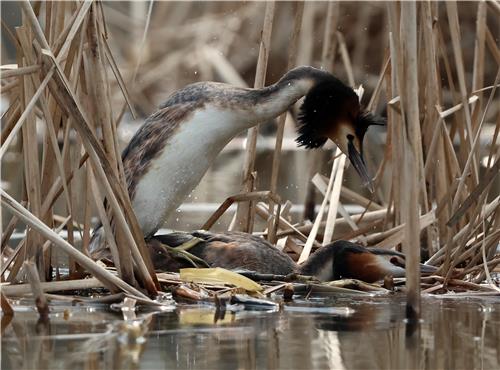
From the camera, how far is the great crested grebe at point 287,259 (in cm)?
583

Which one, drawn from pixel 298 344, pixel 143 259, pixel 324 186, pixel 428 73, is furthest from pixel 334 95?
pixel 298 344

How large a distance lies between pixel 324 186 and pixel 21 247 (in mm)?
2351

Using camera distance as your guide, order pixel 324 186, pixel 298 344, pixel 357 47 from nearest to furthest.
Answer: pixel 298 344 < pixel 324 186 < pixel 357 47

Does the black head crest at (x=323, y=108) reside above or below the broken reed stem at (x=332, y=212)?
above

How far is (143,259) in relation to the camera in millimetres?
5082

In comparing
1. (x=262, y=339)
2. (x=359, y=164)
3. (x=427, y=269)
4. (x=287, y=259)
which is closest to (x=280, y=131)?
(x=359, y=164)

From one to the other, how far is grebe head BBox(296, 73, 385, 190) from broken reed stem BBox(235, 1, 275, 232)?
0.92 feet

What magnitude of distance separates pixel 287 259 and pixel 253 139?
0.84 metres

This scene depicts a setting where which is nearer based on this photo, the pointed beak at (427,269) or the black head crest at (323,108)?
the pointed beak at (427,269)

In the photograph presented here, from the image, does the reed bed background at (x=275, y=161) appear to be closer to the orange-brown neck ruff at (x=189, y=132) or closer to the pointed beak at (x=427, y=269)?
the pointed beak at (x=427, y=269)

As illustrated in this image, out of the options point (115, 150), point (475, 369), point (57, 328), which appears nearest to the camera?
point (475, 369)

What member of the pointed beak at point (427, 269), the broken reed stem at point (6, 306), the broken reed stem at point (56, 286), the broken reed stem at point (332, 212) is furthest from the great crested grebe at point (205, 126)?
the broken reed stem at point (6, 306)

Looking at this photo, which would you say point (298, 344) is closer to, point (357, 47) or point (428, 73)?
point (428, 73)

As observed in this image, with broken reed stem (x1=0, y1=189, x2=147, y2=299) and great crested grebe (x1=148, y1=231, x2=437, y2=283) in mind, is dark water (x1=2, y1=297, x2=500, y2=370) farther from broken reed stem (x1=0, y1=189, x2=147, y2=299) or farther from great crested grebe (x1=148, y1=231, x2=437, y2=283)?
great crested grebe (x1=148, y1=231, x2=437, y2=283)
